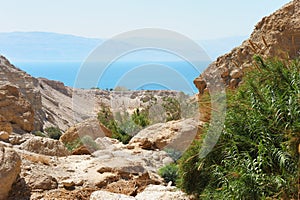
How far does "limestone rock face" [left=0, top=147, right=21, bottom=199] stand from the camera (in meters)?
5.93

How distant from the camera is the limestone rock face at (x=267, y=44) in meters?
8.91

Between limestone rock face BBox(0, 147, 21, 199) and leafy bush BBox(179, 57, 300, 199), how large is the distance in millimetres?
2349

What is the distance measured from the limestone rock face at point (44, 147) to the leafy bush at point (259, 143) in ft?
12.2

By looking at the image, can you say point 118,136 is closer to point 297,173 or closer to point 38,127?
point 297,173

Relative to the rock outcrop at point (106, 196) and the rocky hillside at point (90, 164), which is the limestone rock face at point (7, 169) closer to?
the rocky hillside at point (90, 164)

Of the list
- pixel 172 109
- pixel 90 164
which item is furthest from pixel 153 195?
pixel 172 109

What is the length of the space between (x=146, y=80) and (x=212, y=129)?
4.56 metres

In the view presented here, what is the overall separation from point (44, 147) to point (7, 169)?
2798 millimetres

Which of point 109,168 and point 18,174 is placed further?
point 109,168

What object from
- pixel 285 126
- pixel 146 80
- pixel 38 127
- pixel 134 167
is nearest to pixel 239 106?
pixel 285 126

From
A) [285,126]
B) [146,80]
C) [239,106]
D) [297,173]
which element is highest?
[146,80]

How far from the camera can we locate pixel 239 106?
18.4ft

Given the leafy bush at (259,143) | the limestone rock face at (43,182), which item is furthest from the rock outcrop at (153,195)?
the limestone rock face at (43,182)

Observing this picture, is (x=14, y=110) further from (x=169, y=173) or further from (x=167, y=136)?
(x=169, y=173)
